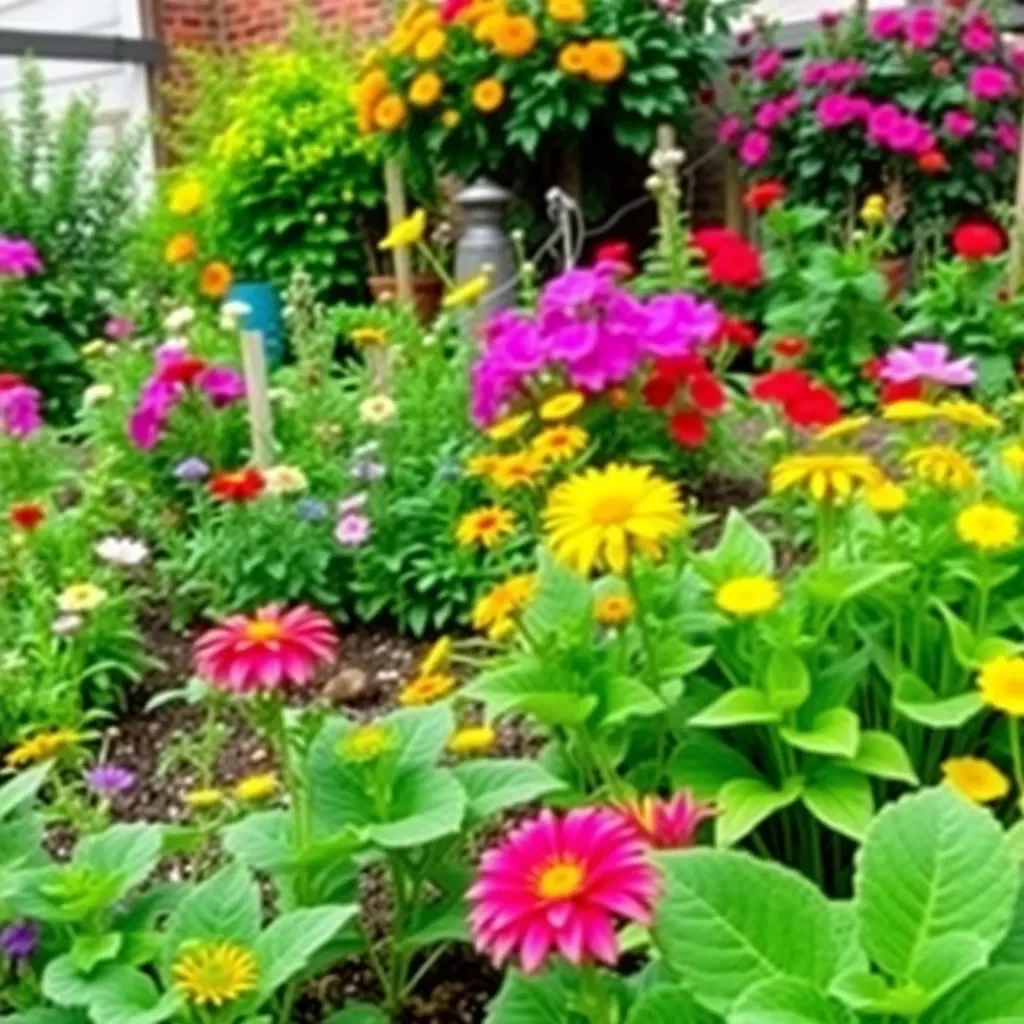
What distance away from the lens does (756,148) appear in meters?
5.04

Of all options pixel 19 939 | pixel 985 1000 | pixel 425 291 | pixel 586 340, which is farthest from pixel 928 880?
pixel 425 291

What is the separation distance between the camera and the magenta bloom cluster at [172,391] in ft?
9.22

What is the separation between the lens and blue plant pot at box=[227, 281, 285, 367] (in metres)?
5.46

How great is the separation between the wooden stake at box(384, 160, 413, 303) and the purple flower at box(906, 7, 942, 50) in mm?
1635

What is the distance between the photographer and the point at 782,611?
1612 millimetres

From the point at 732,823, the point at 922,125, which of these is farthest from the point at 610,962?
the point at 922,125

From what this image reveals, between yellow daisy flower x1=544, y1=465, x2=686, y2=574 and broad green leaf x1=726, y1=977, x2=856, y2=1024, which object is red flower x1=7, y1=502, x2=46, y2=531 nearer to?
yellow daisy flower x1=544, y1=465, x2=686, y2=574

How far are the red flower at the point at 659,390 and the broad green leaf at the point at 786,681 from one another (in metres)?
1.05

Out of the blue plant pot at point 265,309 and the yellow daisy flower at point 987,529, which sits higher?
the yellow daisy flower at point 987,529

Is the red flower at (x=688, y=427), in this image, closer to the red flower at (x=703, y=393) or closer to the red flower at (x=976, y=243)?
the red flower at (x=703, y=393)

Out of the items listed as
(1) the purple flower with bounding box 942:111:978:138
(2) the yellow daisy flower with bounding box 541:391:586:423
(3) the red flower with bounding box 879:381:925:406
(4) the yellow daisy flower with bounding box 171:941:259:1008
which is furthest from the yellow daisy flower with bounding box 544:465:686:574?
(1) the purple flower with bounding box 942:111:978:138

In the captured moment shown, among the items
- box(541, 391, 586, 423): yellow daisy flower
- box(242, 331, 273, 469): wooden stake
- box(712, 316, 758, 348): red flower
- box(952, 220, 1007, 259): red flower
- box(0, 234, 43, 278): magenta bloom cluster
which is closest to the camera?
box(541, 391, 586, 423): yellow daisy flower

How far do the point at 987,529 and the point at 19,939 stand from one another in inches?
37.3

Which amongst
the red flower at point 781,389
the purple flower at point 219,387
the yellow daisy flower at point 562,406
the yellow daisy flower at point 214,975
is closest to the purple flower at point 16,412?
the purple flower at point 219,387
